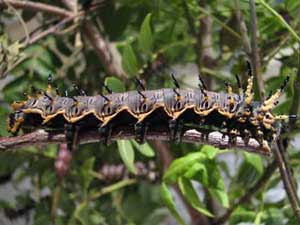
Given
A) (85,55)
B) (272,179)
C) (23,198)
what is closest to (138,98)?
(272,179)

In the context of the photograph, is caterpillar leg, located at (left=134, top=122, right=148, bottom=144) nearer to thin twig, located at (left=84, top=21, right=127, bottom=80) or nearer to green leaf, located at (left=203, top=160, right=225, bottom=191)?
green leaf, located at (left=203, top=160, right=225, bottom=191)

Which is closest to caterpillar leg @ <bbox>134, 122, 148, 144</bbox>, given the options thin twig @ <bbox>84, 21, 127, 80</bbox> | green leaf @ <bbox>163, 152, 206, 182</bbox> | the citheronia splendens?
the citheronia splendens

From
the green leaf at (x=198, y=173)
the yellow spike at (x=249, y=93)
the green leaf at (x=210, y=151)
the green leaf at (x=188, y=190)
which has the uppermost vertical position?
the yellow spike at (x=249, y=93)

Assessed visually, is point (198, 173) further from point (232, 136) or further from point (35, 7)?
point (35, 7)

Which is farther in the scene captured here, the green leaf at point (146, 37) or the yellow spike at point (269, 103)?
the green leaf at point (146, 37)

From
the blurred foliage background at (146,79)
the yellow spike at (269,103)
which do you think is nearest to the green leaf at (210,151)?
the blurred foliage background at (146,79)

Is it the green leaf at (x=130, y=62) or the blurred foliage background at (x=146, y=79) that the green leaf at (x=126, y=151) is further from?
the green leaf at (x=130, y=62)

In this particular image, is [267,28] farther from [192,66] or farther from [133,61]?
[192,66]
